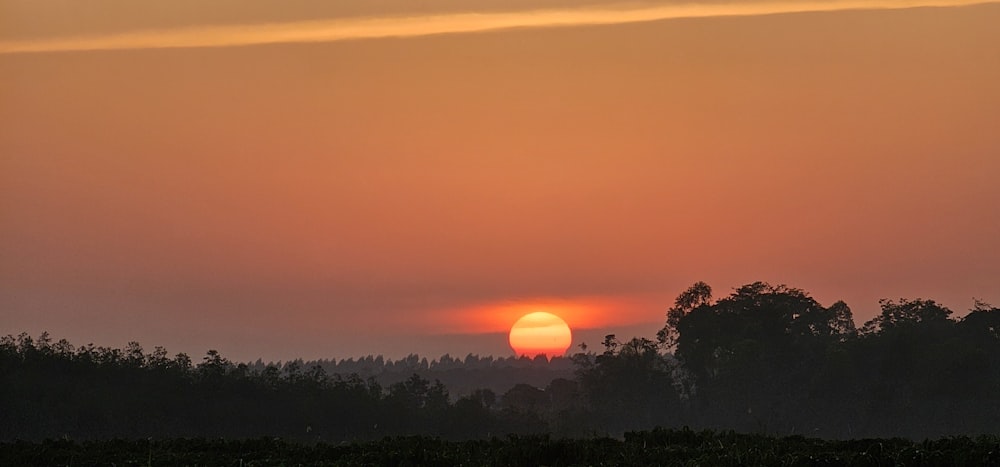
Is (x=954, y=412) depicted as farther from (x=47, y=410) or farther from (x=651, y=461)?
(x=651, y=461)

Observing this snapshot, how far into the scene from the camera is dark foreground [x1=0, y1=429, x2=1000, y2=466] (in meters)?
30.0

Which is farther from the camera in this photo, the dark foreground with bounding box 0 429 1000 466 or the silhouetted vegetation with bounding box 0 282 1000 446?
the silhouetted vegetation with bounding box 0 282 1000 446

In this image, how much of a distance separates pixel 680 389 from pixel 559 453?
13475cm

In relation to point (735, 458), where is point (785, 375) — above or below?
above

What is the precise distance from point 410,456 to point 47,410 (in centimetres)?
10734

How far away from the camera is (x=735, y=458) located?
29828 mm

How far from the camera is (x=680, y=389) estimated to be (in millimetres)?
164750

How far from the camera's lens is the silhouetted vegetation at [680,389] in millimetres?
134250

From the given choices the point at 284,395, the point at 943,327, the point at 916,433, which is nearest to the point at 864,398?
the point at 916,433

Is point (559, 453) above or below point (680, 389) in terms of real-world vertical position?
below

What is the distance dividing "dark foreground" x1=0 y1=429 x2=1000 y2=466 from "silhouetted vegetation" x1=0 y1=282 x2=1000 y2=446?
9062 cm

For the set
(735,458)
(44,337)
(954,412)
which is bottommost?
(735,458)

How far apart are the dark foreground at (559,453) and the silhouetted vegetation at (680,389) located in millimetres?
A: 90618

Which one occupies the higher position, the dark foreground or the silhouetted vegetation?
the silhouetted vegetation
